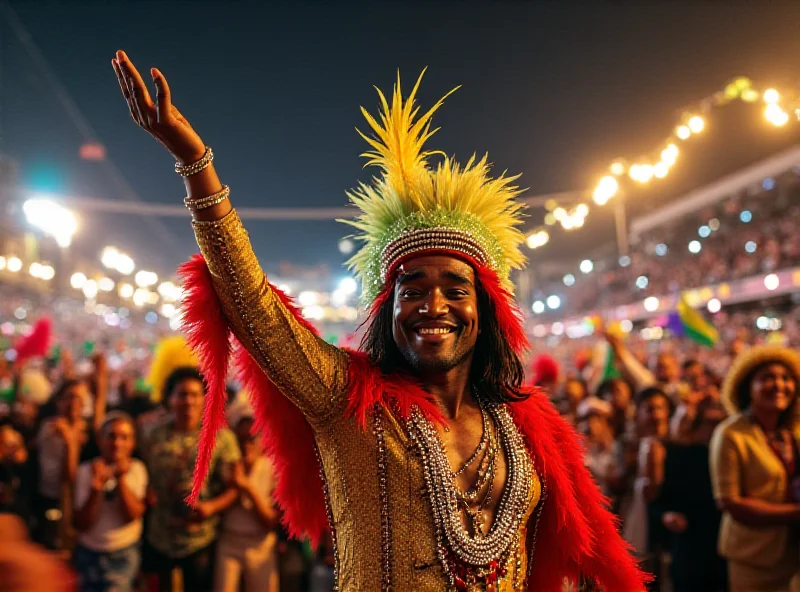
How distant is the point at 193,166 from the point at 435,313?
772 millimetres

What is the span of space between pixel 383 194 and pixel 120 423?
269cm

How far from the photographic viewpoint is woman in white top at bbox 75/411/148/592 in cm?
397

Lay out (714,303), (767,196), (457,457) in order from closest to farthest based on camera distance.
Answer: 1. (457,457)
2. (714,303)
3. (767,196)

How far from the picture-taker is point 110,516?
4023 mm

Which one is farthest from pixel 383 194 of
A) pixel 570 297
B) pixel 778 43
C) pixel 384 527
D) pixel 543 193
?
pixel 570 297

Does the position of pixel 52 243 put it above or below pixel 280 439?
above

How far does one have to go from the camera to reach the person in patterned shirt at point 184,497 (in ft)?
13.2

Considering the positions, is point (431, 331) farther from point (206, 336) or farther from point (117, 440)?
point (117, 440)

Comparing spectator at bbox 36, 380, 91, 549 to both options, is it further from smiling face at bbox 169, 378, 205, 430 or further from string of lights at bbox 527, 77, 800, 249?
string of lights at bbox 527, 77, 800, 249

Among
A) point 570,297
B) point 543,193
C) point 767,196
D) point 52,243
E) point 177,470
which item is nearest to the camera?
point 177,470

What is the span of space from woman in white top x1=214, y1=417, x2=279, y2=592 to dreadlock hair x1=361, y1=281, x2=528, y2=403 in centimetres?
220

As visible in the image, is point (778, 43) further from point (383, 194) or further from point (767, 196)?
point (767, 196)

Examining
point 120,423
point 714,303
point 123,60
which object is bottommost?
point 120,423

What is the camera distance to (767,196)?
2619 centimetres
